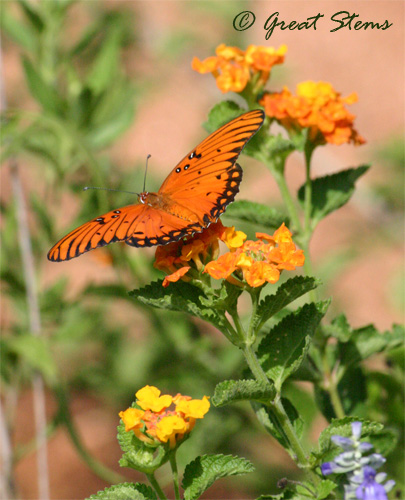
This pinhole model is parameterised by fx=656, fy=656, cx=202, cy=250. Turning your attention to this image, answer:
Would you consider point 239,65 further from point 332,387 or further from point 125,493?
point 125,493

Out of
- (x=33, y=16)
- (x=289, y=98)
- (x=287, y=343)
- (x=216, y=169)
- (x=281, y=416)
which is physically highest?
(x=33, y=16)

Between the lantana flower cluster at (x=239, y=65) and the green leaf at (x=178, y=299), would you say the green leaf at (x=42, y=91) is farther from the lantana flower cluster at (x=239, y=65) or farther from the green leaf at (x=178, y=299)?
the green leaf at (x=178, y=299)

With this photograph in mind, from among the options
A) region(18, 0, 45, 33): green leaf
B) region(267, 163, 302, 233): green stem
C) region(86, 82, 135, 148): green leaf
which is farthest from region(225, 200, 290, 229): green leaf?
region(18, 0, 45, 33): green leaf

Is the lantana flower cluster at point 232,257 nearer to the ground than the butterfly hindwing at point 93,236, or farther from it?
nearer to the ground

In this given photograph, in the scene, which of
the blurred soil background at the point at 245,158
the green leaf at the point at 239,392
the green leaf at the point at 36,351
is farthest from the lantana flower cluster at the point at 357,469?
the blurred soil background at the point at 245,158

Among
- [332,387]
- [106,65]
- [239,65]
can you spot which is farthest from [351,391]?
[106,65]

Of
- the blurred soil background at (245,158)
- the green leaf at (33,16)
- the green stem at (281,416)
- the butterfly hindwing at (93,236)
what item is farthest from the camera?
the blurred soil background at (245,158)

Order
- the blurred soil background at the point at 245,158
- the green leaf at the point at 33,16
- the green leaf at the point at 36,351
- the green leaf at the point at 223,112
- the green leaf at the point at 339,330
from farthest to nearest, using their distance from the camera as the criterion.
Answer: the blurred soil background at the point at 245,158 → the green leaf at the point at 33,16 → the green leaf at the point at 36,351 → the green leaf at the point at 223,112 → the green leaf at the point at 339,330
